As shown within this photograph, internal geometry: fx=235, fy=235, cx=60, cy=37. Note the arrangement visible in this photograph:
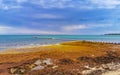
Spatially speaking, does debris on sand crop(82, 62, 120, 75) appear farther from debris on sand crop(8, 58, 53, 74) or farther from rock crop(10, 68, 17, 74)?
rock crop(10, 68, 17, 74)

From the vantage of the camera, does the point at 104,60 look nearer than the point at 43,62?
No

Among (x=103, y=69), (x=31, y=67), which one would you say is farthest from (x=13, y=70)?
(x=103, y=69)

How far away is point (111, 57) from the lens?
25.4 meters

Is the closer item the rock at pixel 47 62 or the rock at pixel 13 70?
the rock at pixel 13 70

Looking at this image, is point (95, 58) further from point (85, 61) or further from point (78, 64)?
point (78, 64)

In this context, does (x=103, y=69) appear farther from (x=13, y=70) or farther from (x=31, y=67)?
(x=13, y=70)

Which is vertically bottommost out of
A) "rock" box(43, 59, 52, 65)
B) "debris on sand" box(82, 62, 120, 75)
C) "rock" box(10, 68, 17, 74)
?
"debris on sand" box(82, 62, 120, 75)

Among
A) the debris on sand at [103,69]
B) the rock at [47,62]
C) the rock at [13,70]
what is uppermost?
the rock at [47,62]

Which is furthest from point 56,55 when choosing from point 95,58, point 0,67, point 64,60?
point 0,67

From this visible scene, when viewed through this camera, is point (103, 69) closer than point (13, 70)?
No

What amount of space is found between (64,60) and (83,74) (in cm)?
335

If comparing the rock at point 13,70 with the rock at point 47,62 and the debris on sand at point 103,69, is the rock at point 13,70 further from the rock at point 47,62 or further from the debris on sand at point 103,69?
the debris on sand at point 103,69

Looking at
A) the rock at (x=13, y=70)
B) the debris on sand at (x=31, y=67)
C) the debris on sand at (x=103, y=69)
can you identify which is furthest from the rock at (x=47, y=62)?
the debris on sand at (x=103, y=69)

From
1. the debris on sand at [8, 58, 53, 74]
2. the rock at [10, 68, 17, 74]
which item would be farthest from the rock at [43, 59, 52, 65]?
the rock at [10, 68, 17, 74]
